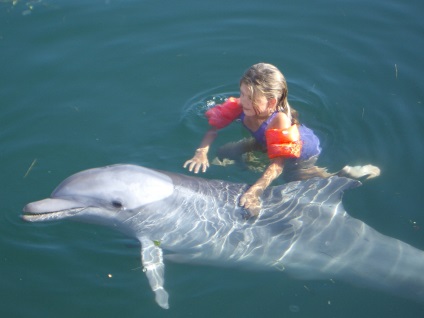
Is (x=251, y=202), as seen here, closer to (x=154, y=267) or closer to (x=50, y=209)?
(x=154, y=267)

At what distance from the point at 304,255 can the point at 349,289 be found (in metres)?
0.69

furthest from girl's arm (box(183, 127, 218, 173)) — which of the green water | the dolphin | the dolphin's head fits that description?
the dolphin's head

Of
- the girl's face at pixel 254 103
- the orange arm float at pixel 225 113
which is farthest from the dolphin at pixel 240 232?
the orange arm float at pixel 225 113

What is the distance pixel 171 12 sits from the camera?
36.7ft

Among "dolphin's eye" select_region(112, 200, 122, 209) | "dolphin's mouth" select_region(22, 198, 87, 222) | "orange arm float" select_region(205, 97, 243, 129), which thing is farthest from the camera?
"orange arm float" select_region(205, 97, 243, 129)

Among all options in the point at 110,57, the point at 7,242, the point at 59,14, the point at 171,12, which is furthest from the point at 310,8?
the point at 7,242

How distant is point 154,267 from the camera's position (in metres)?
6.50

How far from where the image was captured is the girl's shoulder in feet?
23.6

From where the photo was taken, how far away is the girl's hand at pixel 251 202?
22.4ft

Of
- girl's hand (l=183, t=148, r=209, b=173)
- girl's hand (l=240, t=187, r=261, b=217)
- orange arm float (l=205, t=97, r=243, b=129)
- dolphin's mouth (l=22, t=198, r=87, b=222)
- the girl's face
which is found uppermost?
the girl's face

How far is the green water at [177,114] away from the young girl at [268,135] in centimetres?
46

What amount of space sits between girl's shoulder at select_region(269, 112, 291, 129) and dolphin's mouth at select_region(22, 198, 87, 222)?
2713 millimetres

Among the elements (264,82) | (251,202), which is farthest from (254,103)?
(251,202)

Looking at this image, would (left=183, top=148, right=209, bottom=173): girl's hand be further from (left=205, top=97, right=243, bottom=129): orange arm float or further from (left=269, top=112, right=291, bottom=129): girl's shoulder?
(left=269, top=112, right=291, bottom=129): girl's shoulder
